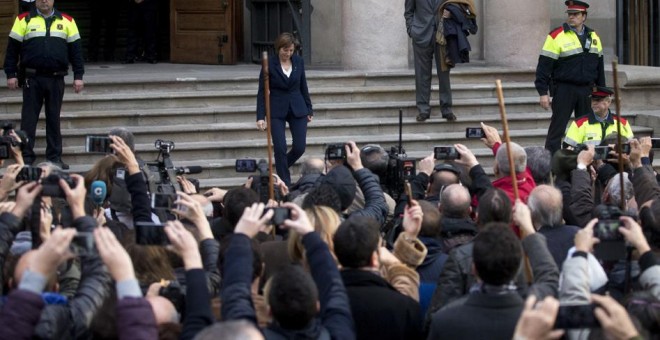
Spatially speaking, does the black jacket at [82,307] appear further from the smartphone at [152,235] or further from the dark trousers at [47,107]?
the dark trousers at [47,107]

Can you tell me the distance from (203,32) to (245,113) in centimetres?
429

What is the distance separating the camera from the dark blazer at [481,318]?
196 inches

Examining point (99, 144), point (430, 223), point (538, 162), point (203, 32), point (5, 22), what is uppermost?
point (5, 22)

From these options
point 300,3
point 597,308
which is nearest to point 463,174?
point 597,308

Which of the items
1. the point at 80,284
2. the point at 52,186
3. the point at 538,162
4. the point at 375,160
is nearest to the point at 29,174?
the point at 52,186

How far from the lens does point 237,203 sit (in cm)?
699

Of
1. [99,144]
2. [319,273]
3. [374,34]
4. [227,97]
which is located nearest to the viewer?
[319,273]

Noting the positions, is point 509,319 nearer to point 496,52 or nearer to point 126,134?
point 126,134

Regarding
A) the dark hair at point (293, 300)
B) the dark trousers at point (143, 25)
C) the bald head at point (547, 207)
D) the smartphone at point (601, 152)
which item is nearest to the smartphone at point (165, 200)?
the dark hair at point (293, 300)

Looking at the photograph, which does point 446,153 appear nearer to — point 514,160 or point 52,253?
point 514,160

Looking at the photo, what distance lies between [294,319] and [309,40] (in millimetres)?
12490

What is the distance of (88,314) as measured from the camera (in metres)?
4.97

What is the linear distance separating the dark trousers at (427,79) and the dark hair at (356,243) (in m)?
8.80

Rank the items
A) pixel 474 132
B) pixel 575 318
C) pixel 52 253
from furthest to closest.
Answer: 1. pixel 474 132
2. pixel 52 253
3. pixel 575 318
